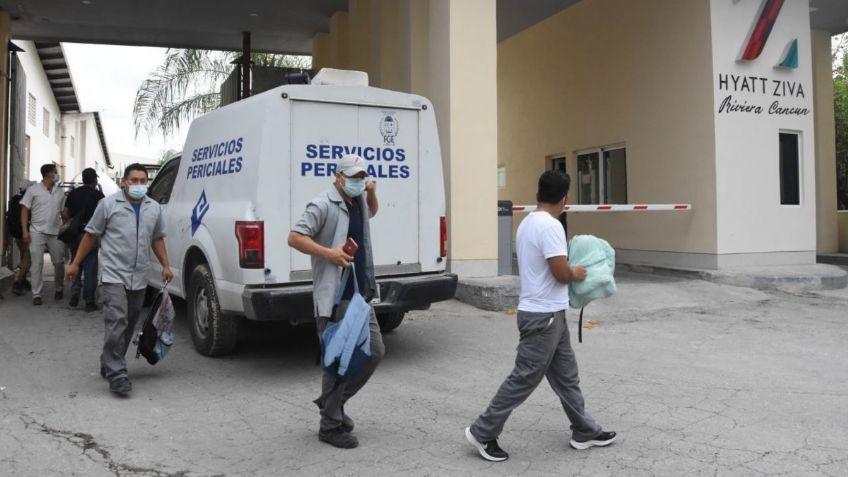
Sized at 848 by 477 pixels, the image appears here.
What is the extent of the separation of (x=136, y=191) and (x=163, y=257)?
574mm

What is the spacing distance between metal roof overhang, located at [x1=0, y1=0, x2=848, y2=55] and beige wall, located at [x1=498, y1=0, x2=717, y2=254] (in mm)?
1043

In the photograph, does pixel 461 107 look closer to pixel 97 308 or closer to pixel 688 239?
pixel 688 239

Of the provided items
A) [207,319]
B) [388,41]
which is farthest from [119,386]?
[388,41]

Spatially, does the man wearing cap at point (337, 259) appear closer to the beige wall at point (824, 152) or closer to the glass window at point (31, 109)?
the beige wall at point (824, 152)

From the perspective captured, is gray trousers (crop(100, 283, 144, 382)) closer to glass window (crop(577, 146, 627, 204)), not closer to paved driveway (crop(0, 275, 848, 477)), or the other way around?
paved driveway (crop(0, 275, 848, 477))

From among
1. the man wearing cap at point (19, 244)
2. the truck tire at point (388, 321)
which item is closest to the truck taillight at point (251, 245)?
the truck tire at point (388, 321)

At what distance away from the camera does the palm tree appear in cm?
2212

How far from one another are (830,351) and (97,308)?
8393 millimetres

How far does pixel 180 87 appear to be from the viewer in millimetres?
22438

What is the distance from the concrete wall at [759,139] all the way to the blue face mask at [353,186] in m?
8.15

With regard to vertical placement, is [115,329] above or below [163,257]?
below

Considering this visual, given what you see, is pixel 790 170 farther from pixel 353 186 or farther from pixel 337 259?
pixel 337 259

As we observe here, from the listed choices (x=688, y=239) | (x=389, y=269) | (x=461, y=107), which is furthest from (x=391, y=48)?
(x=389, y=269)

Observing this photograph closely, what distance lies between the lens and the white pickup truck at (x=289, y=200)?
5.58 meters
